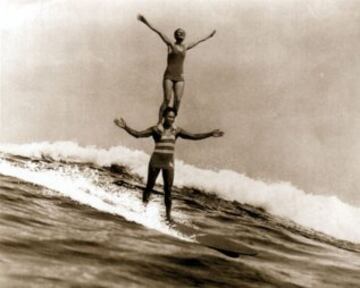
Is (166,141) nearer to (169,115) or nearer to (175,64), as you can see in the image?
(169,115)

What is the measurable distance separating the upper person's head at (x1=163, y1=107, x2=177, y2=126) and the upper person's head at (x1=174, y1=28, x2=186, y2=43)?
189 centimetres

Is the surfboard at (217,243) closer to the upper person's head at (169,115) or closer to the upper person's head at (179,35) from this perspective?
the upper person's head at (169,115)

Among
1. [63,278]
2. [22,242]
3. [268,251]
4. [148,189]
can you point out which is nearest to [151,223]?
[148,189]

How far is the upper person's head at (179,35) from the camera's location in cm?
1172

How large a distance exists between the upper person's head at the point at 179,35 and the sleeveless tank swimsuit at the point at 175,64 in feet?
0.60

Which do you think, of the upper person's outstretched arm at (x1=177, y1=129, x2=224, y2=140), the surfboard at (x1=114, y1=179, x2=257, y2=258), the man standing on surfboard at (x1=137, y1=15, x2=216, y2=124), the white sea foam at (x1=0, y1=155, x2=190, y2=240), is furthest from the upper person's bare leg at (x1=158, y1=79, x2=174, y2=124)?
the surfboard at (x1=114, y1=179, x2=257, y2=258)

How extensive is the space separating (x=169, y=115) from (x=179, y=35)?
2.06 meters

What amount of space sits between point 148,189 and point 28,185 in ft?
13.7

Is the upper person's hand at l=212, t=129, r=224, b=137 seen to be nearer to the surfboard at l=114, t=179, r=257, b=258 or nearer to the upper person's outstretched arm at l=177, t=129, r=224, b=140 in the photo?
the upper person's outstretched arm at l=177, t=129, r=224, b=140

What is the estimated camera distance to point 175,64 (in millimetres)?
12055

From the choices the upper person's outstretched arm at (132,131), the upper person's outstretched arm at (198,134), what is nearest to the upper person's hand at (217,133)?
the upper person's outstretched arm at (198,134)

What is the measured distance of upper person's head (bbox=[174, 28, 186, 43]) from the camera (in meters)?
11.7

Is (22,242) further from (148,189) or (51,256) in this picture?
(148,189)

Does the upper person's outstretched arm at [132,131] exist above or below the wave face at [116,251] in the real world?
above
